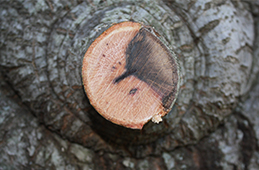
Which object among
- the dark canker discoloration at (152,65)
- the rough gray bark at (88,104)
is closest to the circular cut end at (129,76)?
the dark canker discoloration at (152,65)

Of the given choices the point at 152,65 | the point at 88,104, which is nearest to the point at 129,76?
the point at 152,65

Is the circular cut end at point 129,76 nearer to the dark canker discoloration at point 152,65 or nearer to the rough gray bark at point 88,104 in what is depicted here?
the dark canker discoloration at point 152,65

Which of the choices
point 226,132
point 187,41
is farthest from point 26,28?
point 226,132

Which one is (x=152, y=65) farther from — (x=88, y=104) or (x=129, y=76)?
(x=88, y=104)

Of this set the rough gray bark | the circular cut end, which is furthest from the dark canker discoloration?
the rough gray bark

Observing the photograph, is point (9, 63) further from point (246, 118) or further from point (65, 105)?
point (246, 118)

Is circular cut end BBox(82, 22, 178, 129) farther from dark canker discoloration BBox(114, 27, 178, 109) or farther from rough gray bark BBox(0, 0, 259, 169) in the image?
rough gray bark BBox(0, 0, 259, 169)
